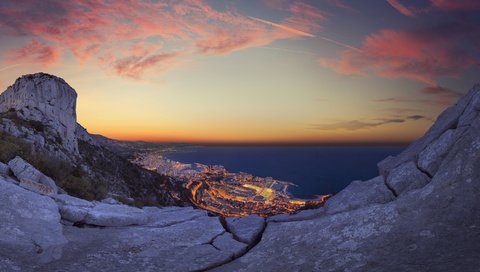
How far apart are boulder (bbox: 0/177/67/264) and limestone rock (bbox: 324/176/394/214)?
809 centimetres

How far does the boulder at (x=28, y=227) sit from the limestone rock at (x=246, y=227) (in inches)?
198

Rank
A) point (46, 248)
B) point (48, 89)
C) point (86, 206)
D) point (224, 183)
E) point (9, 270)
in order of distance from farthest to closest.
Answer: point (224, 183) < point (48, 89) < point (86, 206) < point (46, 248) < point (9, 270)

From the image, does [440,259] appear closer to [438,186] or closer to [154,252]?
[438,186]

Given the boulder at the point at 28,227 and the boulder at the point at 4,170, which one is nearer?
the boulder at the point at 28,227

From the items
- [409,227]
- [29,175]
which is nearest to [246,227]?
[409,227]

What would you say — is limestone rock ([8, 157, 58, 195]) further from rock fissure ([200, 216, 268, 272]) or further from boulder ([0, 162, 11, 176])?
rock fissure ([200, 216, 268, 272])

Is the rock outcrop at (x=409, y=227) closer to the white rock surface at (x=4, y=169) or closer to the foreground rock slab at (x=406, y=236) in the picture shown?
the foreground rock slab at (x=406, y=236)

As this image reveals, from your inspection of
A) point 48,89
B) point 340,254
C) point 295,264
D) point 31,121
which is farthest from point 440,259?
point 48,89

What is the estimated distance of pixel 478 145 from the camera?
240 inches

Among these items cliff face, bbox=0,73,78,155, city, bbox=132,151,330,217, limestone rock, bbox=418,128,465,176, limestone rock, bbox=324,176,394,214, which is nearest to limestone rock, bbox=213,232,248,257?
limestone rock, bbox=324,176,394,214

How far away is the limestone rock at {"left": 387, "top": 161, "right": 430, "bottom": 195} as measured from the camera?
7610mm

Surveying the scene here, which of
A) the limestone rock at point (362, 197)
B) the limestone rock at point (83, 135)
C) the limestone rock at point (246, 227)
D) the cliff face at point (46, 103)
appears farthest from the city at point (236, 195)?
the limestone rock at point (362, 197)

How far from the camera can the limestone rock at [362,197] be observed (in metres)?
8.36

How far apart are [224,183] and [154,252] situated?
15442 centimetres
